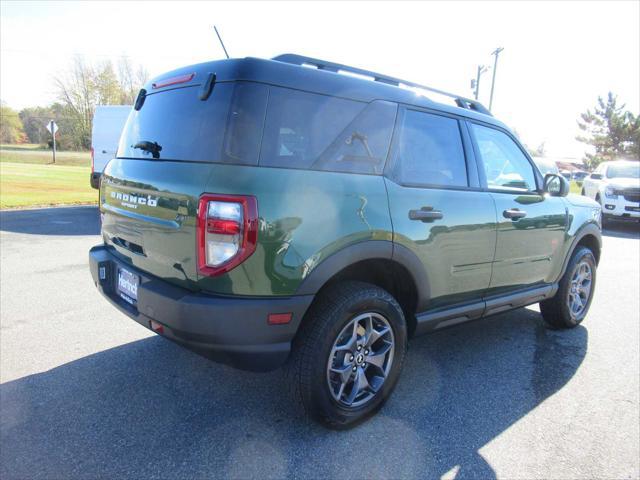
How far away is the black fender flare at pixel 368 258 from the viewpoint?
2.29m

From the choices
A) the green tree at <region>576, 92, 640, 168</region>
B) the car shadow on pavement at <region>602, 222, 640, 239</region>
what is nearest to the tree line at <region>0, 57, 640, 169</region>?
the green tree at <region>576, 92, 640, 168</region>

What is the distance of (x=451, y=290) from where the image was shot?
3.09 meters

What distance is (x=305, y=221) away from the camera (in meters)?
2.22

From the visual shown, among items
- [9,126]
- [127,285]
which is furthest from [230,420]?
[9,126]

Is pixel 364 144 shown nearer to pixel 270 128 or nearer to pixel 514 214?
pixel 270 128

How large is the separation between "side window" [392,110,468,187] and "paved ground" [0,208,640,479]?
144 centimetres

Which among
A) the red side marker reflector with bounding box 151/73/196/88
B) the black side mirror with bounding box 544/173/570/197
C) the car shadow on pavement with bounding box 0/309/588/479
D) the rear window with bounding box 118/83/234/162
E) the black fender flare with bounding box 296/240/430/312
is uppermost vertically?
the red side marker reflector with bounding box 151/73/196/88

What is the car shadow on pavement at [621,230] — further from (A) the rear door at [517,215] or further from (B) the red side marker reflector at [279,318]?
(B) the red side marker reflector at [279,318]

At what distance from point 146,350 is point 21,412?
38.2 inches

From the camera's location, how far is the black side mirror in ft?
12.9

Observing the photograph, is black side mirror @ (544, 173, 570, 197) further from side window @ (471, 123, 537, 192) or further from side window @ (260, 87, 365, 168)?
side window @ (260, 87, 365, 168)

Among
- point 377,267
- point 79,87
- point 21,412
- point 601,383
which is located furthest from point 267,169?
point 79,87

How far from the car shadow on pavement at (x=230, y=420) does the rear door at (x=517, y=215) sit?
0.74 m

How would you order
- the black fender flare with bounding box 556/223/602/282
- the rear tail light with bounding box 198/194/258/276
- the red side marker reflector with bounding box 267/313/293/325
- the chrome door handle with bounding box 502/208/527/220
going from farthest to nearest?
the black fender flare with bounding box 556/223/602/282
the chrome door handle with bounding box 502/208/527/220
the red side marker reflector with bounding box 267/313/293/325
the rear tail light with bounding box 198/194/258/276
